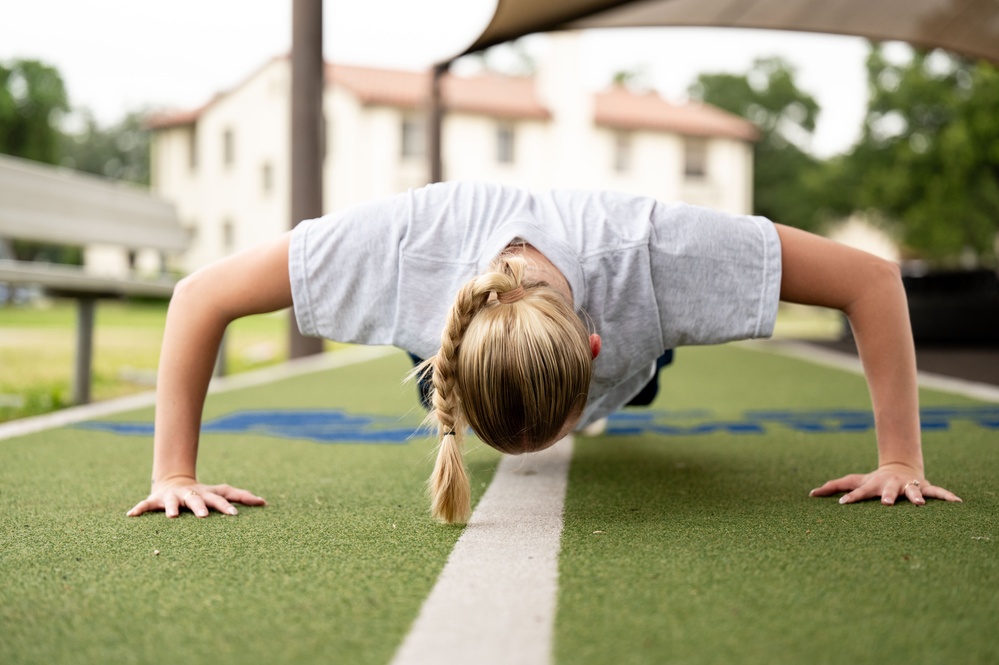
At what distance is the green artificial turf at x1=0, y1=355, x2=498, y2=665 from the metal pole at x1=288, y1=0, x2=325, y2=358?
17.6 feet

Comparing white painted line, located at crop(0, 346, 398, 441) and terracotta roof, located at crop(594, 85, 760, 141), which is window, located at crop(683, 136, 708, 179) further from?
white painted line, located at crop(0, 346, 398, 441)

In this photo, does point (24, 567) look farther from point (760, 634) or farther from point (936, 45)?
point (936, 45)

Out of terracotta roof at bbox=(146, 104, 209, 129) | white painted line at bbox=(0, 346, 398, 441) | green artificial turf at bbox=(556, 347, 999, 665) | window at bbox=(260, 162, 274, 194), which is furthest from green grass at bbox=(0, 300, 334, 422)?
terracotta roof at bbox=(146, 104, 209, 129)

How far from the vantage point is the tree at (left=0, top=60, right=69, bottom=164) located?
4203 cm

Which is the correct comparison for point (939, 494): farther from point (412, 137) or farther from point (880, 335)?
point (412, 137)

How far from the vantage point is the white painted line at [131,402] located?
3.98m

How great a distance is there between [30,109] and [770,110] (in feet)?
124

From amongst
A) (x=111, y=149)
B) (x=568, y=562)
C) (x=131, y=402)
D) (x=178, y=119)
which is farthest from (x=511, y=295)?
(x=111, y=149)

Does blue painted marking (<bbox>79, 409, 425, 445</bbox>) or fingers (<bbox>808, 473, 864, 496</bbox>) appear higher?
fingers (<bbox>808, 473, 864, 496</bbox>)

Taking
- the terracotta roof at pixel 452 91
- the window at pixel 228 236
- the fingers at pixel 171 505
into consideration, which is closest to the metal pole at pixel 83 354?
the fingers at pixel 171 505

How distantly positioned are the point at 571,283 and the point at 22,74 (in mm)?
49090

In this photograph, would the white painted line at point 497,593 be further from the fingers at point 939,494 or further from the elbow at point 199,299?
the fingers at point 939,494

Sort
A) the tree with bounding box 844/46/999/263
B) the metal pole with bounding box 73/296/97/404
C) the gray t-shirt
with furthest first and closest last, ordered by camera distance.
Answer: the tree with bounding box 844/46/999/263, the metal pole with bounding box 73/296/97/404, the gray t-shirt

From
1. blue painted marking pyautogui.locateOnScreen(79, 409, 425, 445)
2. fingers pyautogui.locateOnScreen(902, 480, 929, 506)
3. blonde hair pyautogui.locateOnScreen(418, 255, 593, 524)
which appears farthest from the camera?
blue painted marking pyautogui.locateOnScreen(79, 409, 425, 445)
